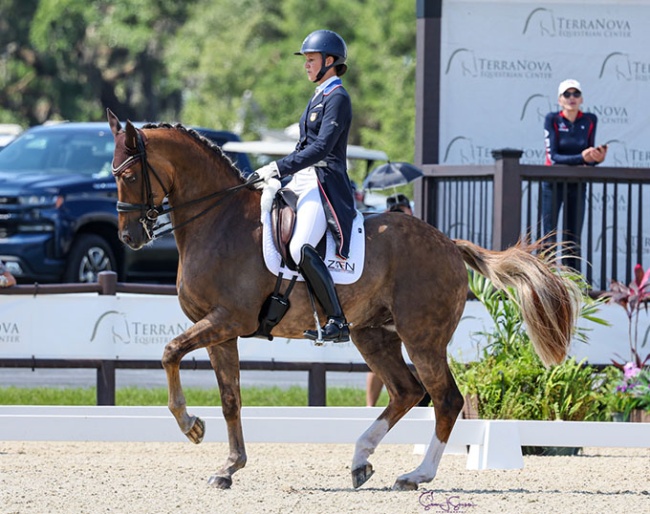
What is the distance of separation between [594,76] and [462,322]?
3.71m

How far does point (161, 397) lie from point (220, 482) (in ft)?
15.9

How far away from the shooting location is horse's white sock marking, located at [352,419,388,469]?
840cm

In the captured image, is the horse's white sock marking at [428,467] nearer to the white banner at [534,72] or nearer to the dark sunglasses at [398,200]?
the dark sunglasses at [398,200]

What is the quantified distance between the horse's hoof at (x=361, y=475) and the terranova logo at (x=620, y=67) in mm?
6791

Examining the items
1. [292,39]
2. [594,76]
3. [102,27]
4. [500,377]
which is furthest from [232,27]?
[500,377]

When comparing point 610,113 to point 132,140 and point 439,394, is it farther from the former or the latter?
point 132,140

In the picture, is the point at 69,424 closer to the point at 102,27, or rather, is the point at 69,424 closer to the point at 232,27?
the point at 102,27

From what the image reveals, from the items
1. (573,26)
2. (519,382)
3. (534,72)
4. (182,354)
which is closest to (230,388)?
(182,354)

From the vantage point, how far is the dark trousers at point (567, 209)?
1205 centimetres

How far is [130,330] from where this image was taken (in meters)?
11.8

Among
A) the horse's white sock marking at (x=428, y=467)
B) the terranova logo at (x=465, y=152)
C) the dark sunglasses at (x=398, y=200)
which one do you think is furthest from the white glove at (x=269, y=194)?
the terranova logo at (x=465, y=152)

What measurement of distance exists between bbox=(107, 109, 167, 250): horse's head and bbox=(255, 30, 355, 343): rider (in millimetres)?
709

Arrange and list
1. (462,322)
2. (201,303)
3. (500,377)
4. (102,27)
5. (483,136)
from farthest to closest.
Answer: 1. (102,27)
2. (483,136)
3. (462,322)
4. (500,377)
5. (201,303)

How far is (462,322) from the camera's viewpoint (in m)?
11.5
